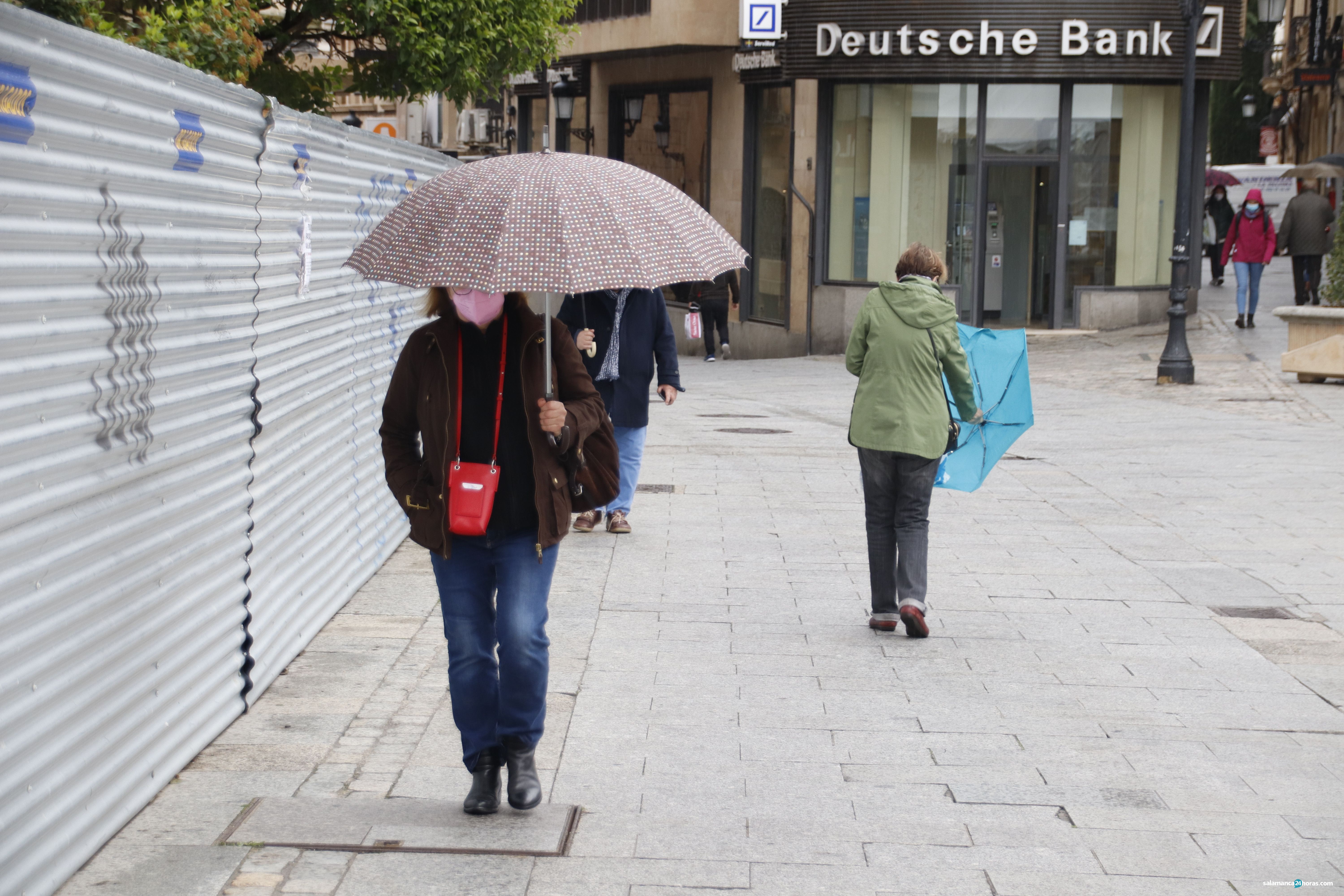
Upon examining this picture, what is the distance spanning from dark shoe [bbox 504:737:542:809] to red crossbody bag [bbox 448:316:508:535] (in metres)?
0.68

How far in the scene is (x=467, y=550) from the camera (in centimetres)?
450

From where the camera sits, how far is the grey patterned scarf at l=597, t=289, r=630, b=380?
8.63 metres

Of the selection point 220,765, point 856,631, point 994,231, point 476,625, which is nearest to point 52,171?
point 476,625

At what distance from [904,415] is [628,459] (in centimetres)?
254

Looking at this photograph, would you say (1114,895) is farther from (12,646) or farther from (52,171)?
(52,171)

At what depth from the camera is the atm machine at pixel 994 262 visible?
76.4 feet

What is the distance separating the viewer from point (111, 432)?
4344 mm

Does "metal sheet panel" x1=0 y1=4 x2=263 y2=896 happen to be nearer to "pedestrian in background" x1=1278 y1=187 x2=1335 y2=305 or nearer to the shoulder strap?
the shoulder strap

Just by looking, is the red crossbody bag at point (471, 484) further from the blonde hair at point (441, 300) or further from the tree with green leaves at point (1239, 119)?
the tree with green leaves at point (1239, 119)

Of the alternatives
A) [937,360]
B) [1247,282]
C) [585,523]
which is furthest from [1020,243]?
[937,360]

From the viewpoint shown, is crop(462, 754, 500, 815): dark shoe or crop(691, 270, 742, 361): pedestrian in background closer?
crop(462, 754, 500, 815): dark shoe

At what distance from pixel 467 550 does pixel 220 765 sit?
47.7 inches

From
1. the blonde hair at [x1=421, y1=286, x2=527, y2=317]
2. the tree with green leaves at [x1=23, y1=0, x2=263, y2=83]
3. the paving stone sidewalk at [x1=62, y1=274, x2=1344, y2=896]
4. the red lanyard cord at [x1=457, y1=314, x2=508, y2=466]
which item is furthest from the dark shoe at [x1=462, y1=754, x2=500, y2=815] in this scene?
the tree with green leaves at [x1=23, y1=0, x2=263, y2=83]

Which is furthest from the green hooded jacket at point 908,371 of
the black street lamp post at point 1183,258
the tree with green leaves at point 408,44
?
the black street lamp post at point 1183,258
